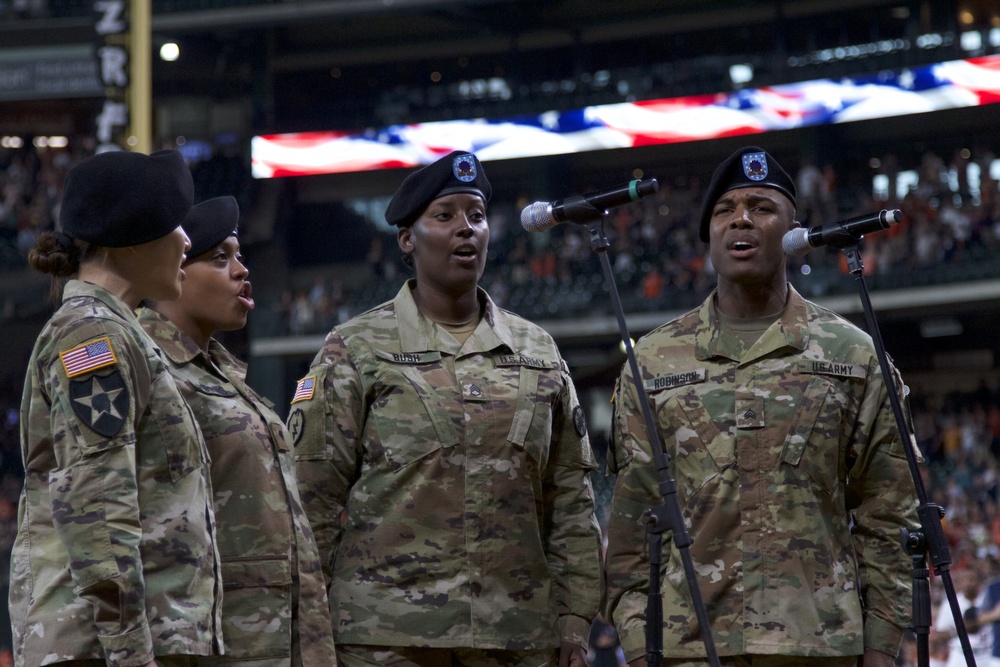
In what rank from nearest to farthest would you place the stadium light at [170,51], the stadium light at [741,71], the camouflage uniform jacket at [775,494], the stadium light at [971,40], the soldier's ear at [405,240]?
the camouflage uniform jacket at [775,494], the soldier's ear at [405,240], the stadium light at [971,40], the stadium light at [741,71], the stadium light at [170,51]

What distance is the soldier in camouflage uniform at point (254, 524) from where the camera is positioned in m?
3.48

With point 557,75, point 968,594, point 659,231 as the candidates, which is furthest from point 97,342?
point 557,75

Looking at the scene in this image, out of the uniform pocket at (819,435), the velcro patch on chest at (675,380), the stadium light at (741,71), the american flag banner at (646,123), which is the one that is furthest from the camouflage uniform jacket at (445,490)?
the stadium light at (741,71)

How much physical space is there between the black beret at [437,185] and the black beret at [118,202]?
3.69 ft

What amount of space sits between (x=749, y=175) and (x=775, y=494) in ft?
3.04

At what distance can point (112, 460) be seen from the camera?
113 inches

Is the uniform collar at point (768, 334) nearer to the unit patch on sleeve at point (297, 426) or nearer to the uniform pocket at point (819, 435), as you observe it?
the uniform pocket at point (819, 435)

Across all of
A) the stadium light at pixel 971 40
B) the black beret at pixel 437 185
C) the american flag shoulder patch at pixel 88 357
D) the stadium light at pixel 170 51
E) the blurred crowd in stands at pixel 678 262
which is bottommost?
the blurred crowd in stands at pixel 678 262

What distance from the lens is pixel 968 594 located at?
9562mm

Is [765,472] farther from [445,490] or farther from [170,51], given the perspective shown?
[170,51]

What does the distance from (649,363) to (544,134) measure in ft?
64.1

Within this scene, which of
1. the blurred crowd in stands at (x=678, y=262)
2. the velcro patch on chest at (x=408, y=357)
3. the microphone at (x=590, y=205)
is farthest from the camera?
the blurred crowd in stands at (x=678, y=262)

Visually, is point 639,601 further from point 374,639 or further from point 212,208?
point 212,208

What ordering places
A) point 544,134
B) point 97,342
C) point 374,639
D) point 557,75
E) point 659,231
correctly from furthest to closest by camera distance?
1. point 557,75
2. point 544,134
3. point 659,231
4. point 374,639
5. point 97,342
